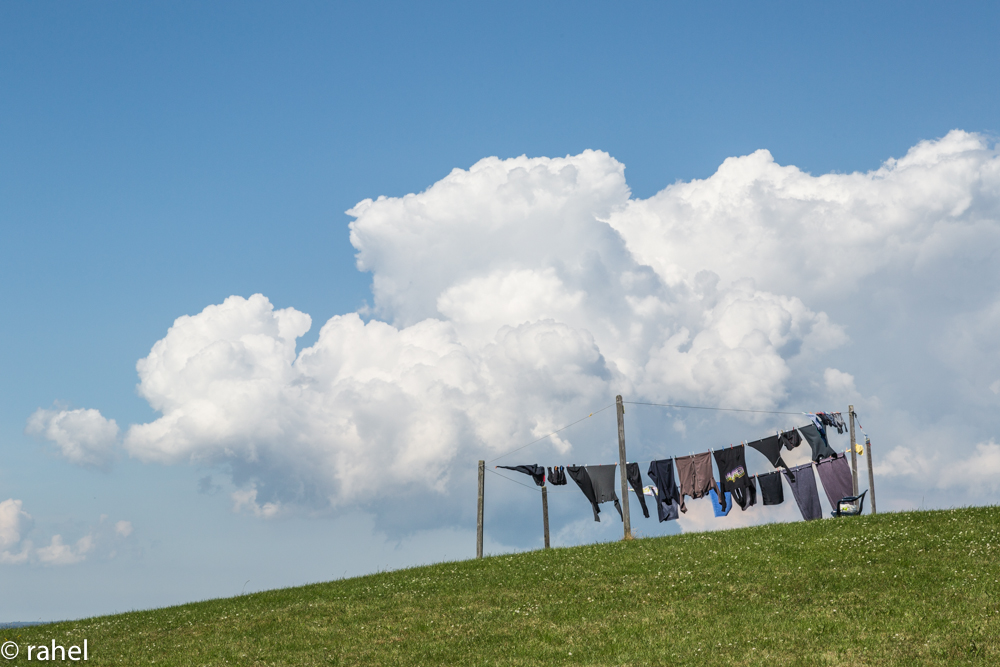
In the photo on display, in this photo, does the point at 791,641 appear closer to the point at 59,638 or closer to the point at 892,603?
the point at 892,603

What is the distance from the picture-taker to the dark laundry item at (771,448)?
36344mm

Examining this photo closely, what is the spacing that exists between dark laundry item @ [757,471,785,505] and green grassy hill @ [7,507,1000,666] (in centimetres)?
625

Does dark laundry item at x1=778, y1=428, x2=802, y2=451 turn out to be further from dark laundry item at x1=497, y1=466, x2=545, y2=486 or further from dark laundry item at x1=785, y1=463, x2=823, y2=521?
dark laundry item at x1=497, y1=466, x2=545, y2=486

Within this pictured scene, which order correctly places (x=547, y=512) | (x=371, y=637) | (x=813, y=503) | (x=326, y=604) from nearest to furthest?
(x=371, y=637) < (x=326, y=604) < (x=813, y=503) < (x=547, y=512)

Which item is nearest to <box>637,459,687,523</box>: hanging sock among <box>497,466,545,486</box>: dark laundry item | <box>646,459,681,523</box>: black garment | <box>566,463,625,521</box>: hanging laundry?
<box>646,459,681,523</box>: black garment

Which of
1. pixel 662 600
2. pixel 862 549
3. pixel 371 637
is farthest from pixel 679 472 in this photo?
pixel 371 637

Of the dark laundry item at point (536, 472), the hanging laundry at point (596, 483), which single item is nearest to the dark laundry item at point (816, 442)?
the hanging laundry at point (596, 483)

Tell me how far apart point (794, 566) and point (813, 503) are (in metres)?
13.4

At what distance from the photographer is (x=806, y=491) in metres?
36.2

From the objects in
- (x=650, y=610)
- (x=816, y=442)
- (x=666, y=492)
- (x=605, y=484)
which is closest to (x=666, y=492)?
(x=666, y=492)

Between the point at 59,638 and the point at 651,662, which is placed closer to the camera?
the point at 651,662

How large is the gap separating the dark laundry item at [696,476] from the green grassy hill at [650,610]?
6654 mm

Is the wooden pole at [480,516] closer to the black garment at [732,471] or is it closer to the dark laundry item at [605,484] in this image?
the dark laundry item at [605,484]

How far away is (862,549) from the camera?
81.5 ft
